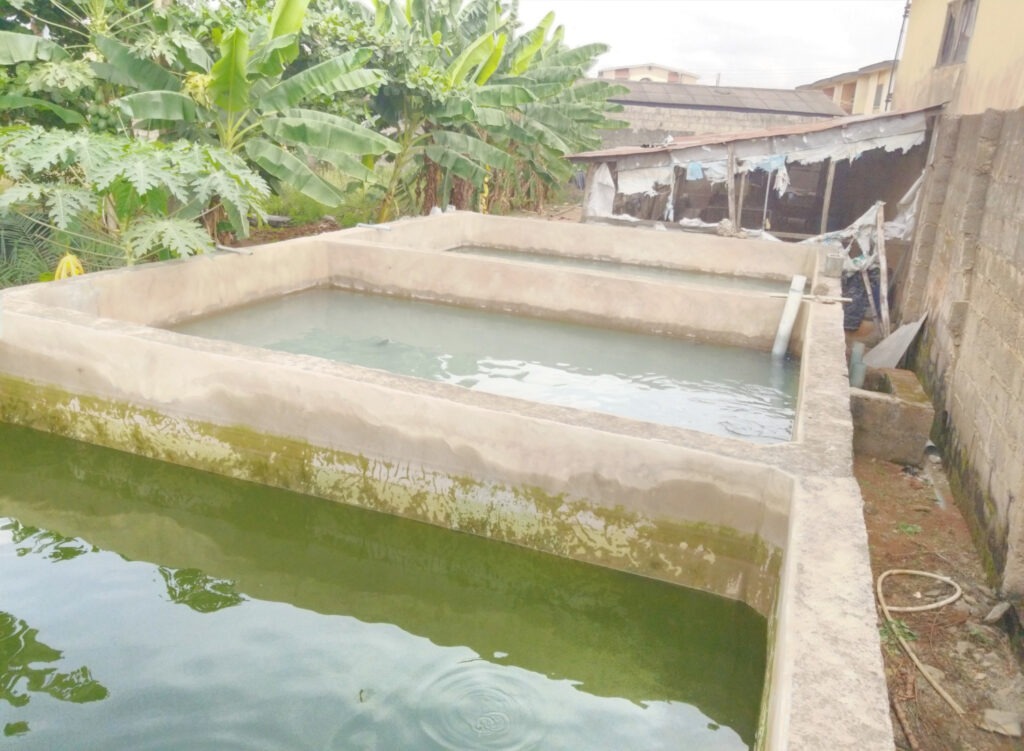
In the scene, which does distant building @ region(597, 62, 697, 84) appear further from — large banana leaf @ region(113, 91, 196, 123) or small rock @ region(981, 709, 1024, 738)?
small rock @ region(981, 709, 1024, 738)

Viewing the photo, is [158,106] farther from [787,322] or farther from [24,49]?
[787,322]

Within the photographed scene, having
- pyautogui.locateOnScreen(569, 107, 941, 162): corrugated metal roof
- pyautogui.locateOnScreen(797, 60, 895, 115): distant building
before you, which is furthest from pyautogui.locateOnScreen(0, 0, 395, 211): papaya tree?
pyautogui.locateOnScreen(797, 60, 895, 115): distant building

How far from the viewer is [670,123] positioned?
63.8ft

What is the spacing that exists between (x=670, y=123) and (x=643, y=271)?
10.4m

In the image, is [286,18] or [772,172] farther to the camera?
[772,172]

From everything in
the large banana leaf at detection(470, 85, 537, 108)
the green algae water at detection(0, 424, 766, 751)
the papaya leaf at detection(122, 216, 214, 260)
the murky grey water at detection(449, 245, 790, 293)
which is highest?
the large banana leaf at detection(470, 85, 537, 108)

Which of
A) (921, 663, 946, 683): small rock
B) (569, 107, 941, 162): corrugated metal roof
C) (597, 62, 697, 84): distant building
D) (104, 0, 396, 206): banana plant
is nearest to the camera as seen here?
(921, 663, 946, 683): small rock

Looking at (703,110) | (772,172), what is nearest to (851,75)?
(703,110)

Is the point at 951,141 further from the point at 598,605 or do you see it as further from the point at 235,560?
the point at 235,560

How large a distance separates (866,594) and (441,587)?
6.70 feet

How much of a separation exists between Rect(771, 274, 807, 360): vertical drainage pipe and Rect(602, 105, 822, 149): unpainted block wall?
1290 cm

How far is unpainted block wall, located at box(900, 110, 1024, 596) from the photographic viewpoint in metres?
4.29

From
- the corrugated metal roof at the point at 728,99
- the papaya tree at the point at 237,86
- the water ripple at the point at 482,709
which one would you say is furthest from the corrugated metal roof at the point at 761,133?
the water ripple at the point at 482,709

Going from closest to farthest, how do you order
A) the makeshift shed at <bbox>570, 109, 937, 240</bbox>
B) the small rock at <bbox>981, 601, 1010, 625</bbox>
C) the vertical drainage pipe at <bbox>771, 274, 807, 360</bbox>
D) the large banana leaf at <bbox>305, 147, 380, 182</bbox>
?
the small rock at <bbox>981, 601, 1010, 625</bbox> < the vertical drainage pipe at <bbox>771, 274, 807, 360</bbox> < the large banana leaf at <bbox>305, 147, 380, 182</bbox> < the makeshift shed at <bbox>570, 109, 937, 240</bbox>
